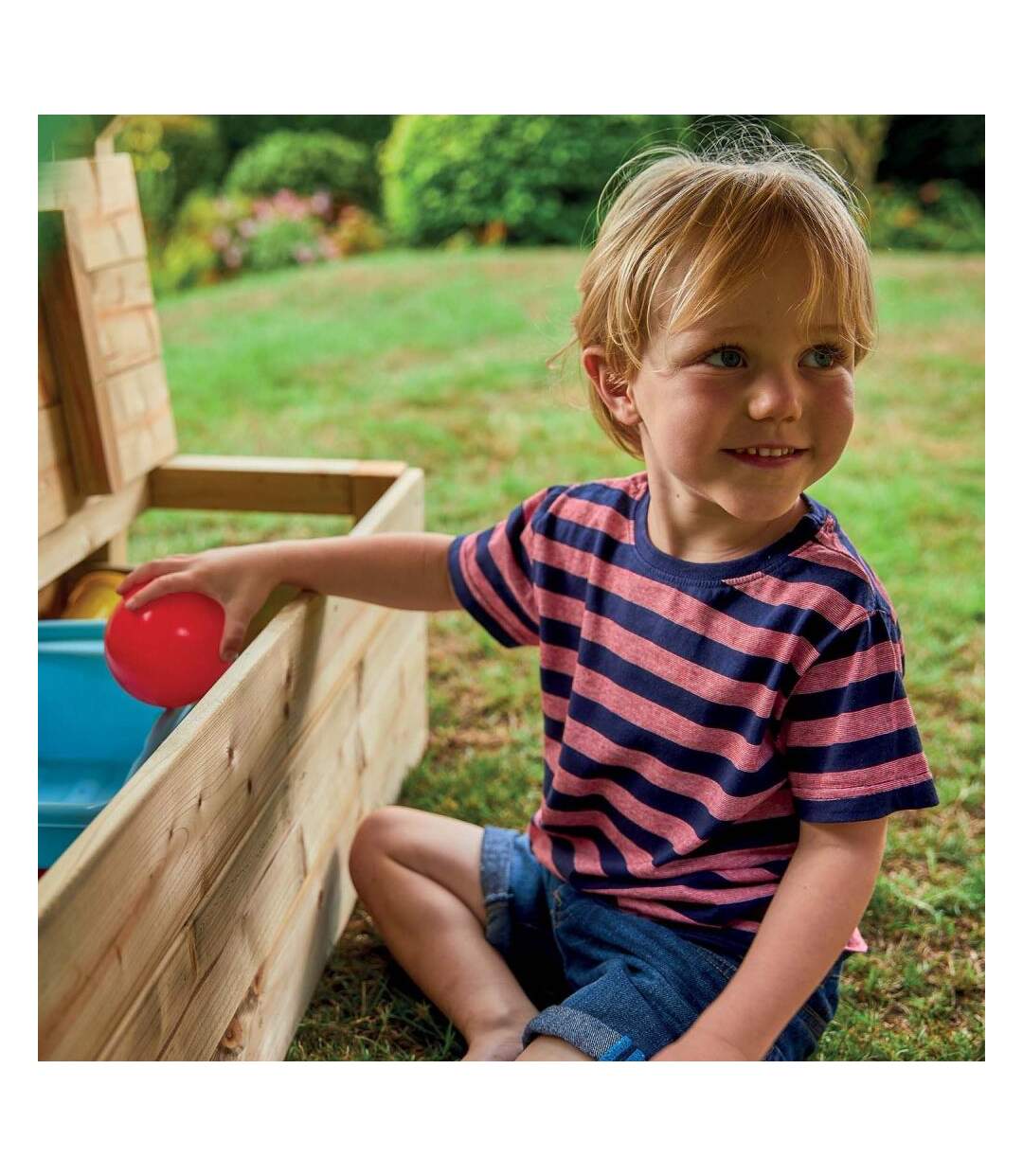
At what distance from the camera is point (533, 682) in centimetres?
247

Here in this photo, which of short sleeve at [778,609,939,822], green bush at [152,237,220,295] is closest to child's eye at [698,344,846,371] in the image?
short sleeve at [778,609,939,822]

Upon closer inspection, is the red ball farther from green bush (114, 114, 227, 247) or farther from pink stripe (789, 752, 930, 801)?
green bush (114, 114, 227, 247)

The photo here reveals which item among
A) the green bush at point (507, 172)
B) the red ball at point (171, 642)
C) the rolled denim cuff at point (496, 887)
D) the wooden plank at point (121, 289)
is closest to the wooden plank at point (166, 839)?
the red ball at point (171, 642)

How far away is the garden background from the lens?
1732 mm

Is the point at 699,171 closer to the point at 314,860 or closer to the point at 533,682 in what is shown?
the point at 314,860

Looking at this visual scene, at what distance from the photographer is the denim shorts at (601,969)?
127 centimetres

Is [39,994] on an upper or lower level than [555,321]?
lower

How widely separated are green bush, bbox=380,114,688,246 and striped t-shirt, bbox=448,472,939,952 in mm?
4990

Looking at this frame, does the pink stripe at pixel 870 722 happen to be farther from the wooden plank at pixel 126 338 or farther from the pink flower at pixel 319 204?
the pink flower at pixel 319 204

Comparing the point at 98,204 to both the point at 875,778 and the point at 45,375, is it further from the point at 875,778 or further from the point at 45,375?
the point at 875,778
